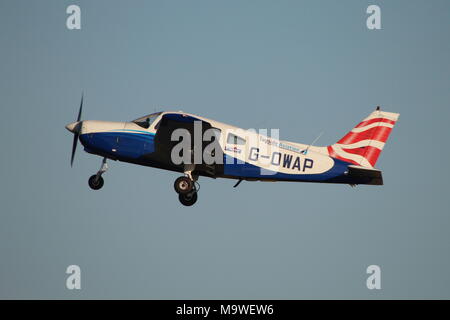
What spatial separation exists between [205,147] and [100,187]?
4156mm

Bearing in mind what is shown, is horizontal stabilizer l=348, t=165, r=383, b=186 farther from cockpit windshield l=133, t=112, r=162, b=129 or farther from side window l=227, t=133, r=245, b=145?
cockpit windshield l=133, t=112, r=162, b=129

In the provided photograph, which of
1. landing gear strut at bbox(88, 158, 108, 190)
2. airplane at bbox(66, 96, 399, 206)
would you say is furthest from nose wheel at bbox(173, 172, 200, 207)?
landing gear strut at bbox(88, 158, 108, 190)

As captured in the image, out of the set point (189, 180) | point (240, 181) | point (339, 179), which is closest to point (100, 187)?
point (189, 180)

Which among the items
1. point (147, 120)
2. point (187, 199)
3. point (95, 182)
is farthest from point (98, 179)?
point (187, 199)

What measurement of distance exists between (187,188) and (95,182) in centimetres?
340

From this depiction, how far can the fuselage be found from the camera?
2139cm

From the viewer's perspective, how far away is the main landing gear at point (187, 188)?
848 inches

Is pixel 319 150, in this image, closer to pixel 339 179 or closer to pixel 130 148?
pixel 339 179

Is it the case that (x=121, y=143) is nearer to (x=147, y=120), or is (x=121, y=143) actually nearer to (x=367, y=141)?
(x=147, y=120)

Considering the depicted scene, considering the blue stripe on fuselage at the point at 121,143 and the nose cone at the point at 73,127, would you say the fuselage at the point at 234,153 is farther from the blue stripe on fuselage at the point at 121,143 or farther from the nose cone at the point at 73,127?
the nose cone at the point at 73,127

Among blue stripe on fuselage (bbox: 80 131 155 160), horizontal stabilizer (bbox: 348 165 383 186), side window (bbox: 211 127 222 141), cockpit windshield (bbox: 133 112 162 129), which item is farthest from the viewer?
cockpit windshield (bbox: 133 112 162 129)

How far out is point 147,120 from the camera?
21766 mm

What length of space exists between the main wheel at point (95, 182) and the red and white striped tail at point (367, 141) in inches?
304
